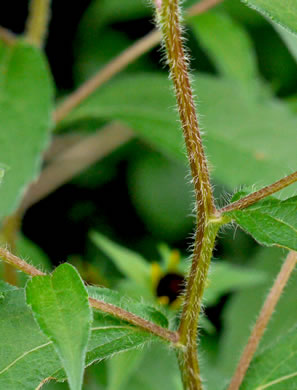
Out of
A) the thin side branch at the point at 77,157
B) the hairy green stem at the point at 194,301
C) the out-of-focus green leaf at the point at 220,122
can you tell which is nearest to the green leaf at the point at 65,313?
the hairy green stem at the point at 194,301

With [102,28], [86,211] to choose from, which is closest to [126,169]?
[86,211]

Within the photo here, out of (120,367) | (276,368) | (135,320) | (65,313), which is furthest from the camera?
(120,367)

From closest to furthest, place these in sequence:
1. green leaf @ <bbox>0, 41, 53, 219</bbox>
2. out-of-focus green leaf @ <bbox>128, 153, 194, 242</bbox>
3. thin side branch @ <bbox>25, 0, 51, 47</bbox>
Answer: green leaf @ <bbox>0, 41, 53, 219</bbox>, thin side branch @ <bbox>25, 0, 51, 47</bbox>, out-of-focus green leaf @ <bbox>128, 153, 194, 242</bbox>

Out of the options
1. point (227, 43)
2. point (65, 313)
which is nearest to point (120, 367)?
point (65, 313)

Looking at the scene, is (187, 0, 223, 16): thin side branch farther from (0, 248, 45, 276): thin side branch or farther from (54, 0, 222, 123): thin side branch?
(0, 248, 45, 276): thin side branch

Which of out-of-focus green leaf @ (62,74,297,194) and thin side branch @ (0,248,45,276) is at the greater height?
thin side branch @ (0,248,45,276)

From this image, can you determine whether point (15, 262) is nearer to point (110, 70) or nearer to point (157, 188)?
point (110, 70)

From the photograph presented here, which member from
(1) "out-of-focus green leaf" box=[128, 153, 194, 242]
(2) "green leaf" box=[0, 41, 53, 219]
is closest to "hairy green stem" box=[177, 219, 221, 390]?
(2) "green leaf" box=[0, 41, 53, 219]
